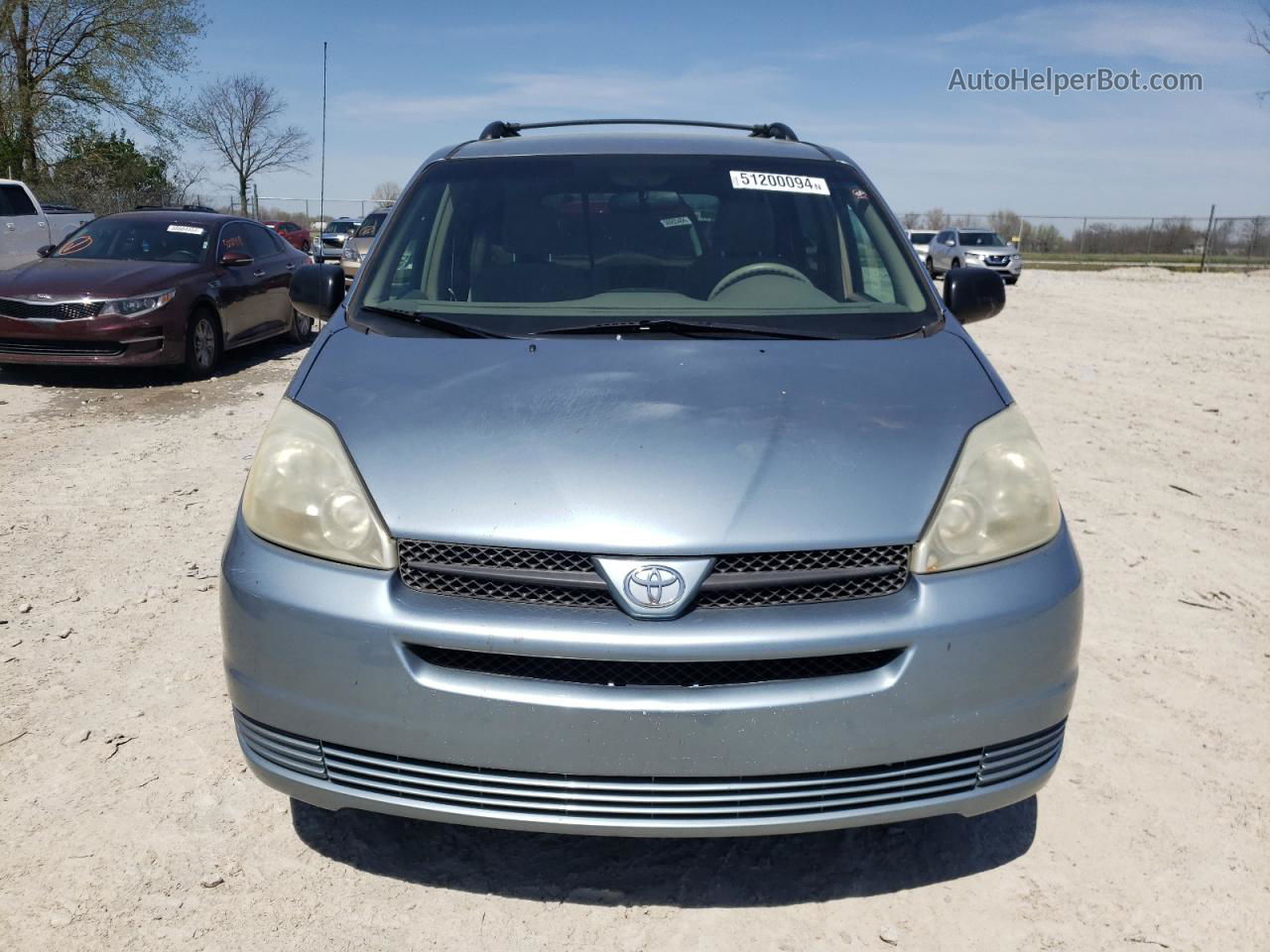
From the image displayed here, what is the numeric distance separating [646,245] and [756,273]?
0.35m

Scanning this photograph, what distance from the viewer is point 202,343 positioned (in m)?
9.79

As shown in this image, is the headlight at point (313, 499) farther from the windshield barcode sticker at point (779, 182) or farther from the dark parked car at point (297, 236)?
the dark parked car at point (297, 236)

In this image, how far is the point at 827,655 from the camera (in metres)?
2.10

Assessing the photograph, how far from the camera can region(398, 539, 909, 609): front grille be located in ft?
6.99

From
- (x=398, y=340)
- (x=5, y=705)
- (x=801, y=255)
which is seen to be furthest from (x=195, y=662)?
(x=801, y=255)

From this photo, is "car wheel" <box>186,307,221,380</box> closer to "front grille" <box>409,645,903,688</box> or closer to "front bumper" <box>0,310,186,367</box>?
"front bumper" <box>0,310,186,367</box>

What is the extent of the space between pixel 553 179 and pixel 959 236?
32068 mm

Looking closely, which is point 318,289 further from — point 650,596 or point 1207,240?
point 1207,240

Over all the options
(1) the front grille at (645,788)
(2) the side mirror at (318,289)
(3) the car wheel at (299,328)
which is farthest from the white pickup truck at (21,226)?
(1) the front grille at (645,788)

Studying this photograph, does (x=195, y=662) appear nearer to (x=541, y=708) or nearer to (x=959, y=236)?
(x=541, y=708)

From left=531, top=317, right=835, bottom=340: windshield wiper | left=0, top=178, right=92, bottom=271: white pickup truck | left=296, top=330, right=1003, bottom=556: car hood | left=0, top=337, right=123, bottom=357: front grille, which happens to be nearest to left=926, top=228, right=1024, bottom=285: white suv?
left=0, top=178, right=92, bottom=271: white pickup truck

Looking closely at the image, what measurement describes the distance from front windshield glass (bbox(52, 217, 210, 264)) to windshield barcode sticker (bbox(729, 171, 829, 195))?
8.04m

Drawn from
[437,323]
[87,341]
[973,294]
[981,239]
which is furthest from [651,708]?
[981,239]

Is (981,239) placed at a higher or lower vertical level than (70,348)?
higher
